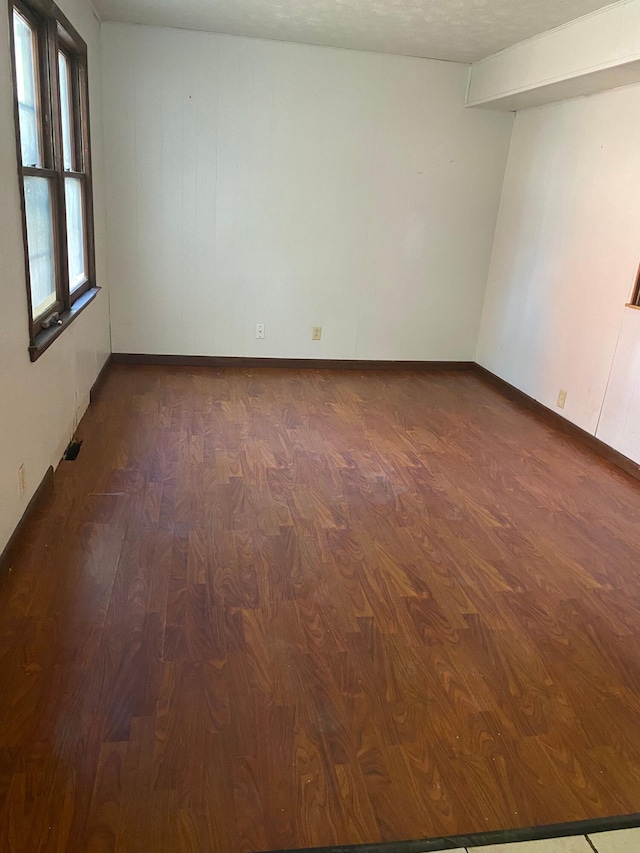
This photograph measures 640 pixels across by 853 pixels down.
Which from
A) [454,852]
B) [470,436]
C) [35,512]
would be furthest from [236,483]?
Result: [454,852]

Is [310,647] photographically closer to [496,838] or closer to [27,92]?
[496,838]

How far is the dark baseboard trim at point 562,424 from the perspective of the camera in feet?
12.2

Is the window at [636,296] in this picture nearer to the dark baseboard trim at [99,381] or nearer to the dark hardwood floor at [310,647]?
the dark hardwood floor at [310,647]

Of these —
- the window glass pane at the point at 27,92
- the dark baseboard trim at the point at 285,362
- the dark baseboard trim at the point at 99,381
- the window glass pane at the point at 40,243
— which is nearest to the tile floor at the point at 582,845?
the window glass pane at the point at 40,243

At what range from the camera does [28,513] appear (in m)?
2.61

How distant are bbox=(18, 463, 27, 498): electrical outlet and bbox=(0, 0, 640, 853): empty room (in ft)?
0.21

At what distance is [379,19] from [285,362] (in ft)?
8.28

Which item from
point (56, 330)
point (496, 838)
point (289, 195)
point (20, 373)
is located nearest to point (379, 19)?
point (289, 195)

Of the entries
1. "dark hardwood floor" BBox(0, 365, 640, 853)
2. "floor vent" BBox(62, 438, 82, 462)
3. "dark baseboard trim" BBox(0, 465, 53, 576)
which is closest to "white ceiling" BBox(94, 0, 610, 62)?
"dark hardwood floor" BBox(0, 365, 640, 853)

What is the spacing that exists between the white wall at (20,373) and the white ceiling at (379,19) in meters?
0.64

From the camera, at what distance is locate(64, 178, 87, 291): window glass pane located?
3.72 meters

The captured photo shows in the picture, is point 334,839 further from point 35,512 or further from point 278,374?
point 278,374

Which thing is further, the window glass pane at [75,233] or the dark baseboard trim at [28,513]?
the window glass pane at [75,233]

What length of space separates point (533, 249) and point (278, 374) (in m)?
2.19
